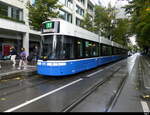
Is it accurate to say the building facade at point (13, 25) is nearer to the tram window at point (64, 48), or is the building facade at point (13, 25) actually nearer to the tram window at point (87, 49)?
the tram window at point (87, 49)

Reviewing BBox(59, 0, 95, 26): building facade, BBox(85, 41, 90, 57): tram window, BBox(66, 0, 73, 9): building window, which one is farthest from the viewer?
BBox(66, 0, 73, 9): building window

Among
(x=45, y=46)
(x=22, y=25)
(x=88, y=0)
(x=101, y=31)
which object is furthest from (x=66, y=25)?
(x=88, y=0)

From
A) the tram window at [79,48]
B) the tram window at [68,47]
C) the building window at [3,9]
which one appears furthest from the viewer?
the building window at [3,9]

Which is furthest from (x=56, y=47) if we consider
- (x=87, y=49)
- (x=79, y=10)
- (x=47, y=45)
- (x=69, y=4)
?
(x=79, y=10)

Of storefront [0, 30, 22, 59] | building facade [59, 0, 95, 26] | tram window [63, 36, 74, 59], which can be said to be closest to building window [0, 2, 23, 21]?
storefront [0, 30, 22, 59]

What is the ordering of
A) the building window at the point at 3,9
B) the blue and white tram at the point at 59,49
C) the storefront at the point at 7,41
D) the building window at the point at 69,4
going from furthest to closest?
the building window at the point at 69,4 < the storefront at the point at 7,41 < the building window at the point at 3,9 < the blue and white tram at the point at 59,49

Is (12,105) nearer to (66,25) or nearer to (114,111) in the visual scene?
(114,111)

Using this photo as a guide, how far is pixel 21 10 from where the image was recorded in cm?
2453

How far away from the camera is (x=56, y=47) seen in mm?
9758

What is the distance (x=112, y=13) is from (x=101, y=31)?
16.7 feet

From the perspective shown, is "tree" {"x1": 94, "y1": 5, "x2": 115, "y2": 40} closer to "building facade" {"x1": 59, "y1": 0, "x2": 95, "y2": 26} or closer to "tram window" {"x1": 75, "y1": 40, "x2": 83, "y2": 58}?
"building facade" {"x1": 59, "y1": 0, "x2": 95, "y2": 26}

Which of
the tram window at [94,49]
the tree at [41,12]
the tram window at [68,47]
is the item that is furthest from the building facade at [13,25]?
the tram window at [68,47]

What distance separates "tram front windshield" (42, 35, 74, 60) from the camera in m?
9.79

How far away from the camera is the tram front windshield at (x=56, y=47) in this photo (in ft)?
32.1
